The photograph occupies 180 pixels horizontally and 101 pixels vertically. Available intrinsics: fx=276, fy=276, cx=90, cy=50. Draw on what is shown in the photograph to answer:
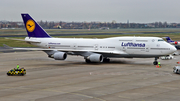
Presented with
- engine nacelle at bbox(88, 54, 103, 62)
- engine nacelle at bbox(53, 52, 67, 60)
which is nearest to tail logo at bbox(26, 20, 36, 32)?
engine nacelle at bbox(53, 52, 67, 60)

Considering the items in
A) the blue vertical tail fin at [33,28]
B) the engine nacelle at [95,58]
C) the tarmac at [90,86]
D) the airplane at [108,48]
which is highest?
the blue vertical tail fin at [33,28]

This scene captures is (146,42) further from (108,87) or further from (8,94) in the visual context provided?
(8,94)

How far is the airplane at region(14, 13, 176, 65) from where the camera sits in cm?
4517

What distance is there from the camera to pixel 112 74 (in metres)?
36.0

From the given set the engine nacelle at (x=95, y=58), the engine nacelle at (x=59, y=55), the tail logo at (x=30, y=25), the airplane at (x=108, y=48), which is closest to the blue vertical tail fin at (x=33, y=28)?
the tail logo at (x=30, y=25)

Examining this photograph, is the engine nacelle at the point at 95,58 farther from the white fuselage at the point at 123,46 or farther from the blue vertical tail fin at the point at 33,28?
the blue vertical tail fin at the point at 33,28

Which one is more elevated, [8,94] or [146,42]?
[146,42]

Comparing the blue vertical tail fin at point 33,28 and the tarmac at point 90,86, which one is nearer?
the tarmac at point 90,86

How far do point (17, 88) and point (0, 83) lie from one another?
12.4ft

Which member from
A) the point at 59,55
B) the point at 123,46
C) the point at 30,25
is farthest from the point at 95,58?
the point at 30,25

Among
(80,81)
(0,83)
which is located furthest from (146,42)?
(0,83)

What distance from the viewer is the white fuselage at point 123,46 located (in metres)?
44.9

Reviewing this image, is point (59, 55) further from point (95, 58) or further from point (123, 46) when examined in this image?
point (123, 46)

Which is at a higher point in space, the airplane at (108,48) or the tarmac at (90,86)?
the airplane at (108,48)
